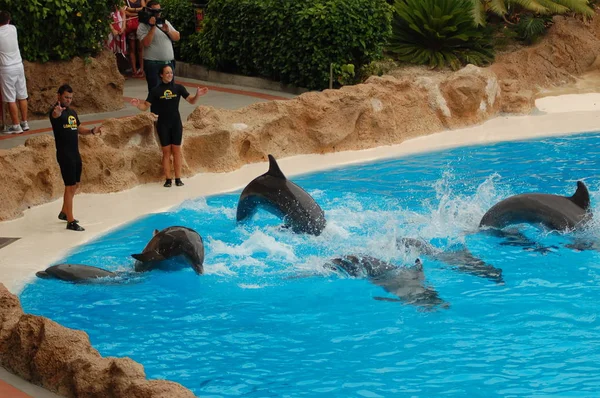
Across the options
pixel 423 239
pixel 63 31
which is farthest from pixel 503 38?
pixel 423 239

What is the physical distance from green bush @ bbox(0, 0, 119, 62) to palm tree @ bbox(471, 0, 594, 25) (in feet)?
23.4

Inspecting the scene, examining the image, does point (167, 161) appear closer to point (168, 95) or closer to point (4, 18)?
point (168, 95)

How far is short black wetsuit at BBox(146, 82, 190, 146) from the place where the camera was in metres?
11.7

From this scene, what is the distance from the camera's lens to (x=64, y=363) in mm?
6141

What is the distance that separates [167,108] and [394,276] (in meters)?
4.43

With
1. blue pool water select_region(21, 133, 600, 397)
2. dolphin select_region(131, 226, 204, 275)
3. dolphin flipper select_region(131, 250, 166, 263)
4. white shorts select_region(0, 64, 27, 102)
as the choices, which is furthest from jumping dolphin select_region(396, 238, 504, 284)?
white shorts select_region(0, 64, 27, 102)

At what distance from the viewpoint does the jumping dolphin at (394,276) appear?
8266 mm

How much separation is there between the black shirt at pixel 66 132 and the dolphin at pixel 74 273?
68.3 inches

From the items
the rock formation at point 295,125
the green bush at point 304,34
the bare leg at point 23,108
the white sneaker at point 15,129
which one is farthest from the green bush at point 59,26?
the green bush at point 304,34

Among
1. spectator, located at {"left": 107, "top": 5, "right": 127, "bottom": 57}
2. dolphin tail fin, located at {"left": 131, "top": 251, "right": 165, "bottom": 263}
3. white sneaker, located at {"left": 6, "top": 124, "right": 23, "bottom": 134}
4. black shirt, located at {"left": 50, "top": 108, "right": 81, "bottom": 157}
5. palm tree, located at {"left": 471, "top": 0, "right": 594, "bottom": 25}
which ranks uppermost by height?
palm tree, located at {"left": 471, "top": 0, "right": 594, "bottom": 25}

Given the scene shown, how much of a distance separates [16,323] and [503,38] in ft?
47.5

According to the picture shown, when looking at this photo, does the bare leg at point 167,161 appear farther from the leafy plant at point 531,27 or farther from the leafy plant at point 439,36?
the leafy plant at point 531,27

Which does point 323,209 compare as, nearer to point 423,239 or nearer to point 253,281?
point 423,239

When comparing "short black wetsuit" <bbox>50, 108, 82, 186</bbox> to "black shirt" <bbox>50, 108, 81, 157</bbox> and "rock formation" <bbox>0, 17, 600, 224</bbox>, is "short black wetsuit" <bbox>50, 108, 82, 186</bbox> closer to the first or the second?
"black shirt" <bbox>50, 108, 81, 157</bbox>
